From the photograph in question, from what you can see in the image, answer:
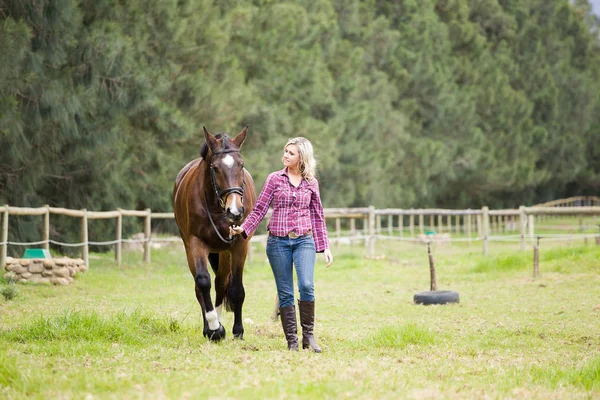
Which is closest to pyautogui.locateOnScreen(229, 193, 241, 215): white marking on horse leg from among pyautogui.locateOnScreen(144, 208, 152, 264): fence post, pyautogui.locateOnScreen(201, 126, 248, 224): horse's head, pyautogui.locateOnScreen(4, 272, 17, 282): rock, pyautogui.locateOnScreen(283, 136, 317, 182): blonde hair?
pyautogui.locateOnScreen(201, 126, 248, 224): horse's head

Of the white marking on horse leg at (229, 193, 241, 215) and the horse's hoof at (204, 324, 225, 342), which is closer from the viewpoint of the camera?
the white marking on horse leg at (229, 193, 241, 215)

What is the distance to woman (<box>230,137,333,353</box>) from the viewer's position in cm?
681

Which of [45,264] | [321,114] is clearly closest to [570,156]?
[321,114]

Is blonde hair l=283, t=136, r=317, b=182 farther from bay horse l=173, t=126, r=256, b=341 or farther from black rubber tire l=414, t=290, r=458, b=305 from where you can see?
black rubber tire l=414, t=290, r=458, b=305

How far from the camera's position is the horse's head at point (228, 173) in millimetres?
6816

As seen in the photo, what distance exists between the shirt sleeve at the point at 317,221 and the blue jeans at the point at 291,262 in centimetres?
6

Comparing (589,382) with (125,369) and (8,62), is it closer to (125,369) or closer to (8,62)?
(125,369)

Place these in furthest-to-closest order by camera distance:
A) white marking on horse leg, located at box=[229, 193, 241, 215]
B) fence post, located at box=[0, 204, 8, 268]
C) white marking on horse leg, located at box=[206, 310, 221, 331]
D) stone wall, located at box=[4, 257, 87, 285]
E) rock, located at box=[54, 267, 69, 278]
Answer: fence post, located at box=[0, 204, 8, 268]
rock, located at box=[54, 267, 69, 278]
stone wall, located at box=[4, 257, 87, 285]
white marking on horse leg, located at box=[206, 310, 221, 331]
white marking on horse leg, located at box=[229, 193, 241, 215]

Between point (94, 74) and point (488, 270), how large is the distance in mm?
8614

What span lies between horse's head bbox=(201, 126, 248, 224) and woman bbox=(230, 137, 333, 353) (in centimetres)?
22

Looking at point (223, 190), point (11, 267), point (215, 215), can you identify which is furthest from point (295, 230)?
point (11, 267)

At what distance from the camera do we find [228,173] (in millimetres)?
7000

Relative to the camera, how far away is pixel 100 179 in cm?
1784

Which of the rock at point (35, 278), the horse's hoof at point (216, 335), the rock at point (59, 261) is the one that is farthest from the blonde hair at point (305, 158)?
the rock at point (59, 261)
